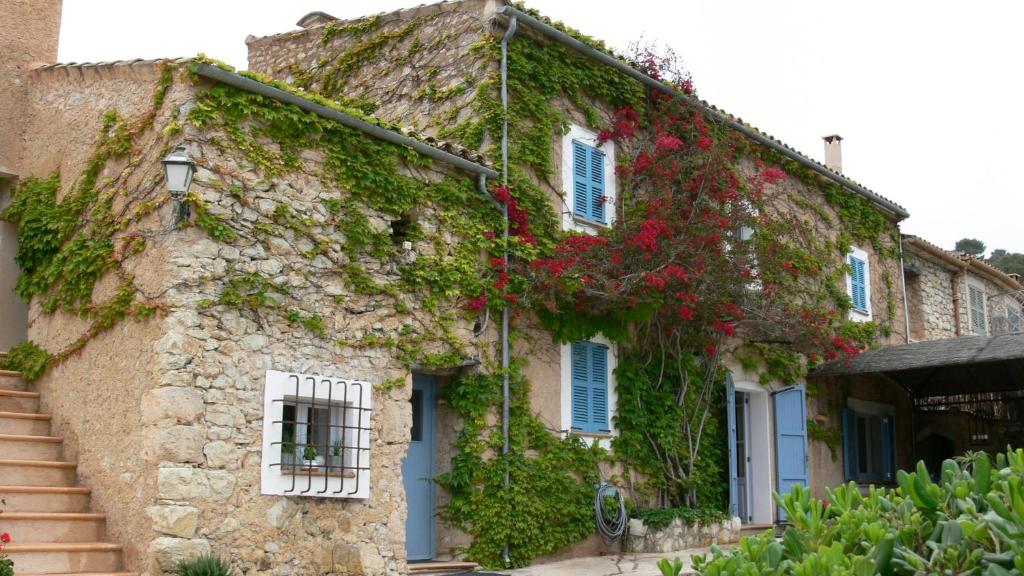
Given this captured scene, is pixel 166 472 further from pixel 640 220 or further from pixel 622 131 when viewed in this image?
pixel 622 131

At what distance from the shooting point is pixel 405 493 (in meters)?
9.48

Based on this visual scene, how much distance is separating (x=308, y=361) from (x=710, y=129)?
22.2ft

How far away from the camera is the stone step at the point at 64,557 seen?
23.9ft

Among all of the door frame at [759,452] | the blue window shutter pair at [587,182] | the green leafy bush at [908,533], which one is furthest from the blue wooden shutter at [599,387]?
the green leafy bush at [908,533]

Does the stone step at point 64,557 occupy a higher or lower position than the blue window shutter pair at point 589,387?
lower

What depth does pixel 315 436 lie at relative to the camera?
8.70m

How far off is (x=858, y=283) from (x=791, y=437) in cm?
371

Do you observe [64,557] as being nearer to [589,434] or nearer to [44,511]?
[44,511]

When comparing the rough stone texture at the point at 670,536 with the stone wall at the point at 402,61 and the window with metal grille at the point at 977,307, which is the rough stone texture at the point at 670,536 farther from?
the window with metal grille at the point at 977,307

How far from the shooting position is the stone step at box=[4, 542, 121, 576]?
7289 mm

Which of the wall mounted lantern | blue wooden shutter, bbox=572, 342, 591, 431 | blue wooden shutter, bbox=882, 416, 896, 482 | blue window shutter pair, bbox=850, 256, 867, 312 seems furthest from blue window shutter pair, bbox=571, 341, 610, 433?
blue wooden shutter, bbox=882, 416, 896, 482

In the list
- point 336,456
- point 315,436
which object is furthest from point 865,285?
point 315,436

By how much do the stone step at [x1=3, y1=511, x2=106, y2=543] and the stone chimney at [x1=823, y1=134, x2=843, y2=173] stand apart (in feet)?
Result: 45.8

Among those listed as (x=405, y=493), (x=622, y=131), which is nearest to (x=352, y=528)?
(x=405, y=493)
